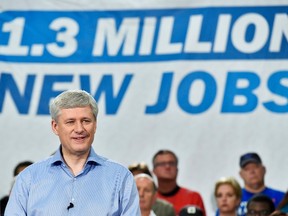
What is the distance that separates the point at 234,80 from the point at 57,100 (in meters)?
6.58

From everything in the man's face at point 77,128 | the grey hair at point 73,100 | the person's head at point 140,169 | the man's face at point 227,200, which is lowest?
the man's face at point 77,128

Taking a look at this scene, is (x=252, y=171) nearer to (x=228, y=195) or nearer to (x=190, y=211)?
(x=228, y=195)

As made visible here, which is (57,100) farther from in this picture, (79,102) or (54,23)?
(54,23)

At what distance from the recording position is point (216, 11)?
37.2ft

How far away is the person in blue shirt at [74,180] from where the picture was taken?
4.73 metres

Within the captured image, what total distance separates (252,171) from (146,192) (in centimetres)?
202

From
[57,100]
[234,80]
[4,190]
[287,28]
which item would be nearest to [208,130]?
[234,80]

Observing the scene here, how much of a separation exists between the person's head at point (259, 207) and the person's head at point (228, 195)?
0.38 m

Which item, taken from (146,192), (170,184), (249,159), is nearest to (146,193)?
(146,192)

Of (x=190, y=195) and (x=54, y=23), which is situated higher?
(x=54, y=23)

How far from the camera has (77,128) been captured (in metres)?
4.71

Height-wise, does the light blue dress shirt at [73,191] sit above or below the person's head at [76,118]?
below

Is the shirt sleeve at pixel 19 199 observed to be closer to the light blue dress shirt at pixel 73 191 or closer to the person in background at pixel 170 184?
the light blue dress shirt at pixel 73 191

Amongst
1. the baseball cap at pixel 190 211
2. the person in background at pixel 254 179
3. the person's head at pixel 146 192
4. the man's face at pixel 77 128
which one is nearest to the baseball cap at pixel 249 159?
the person in background at pixel 254 179
